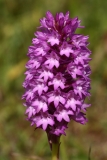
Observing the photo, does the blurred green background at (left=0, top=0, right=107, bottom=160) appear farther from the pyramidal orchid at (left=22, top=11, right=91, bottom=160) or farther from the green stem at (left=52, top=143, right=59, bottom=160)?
the pyramidal orchid at (left=22, top=11, right=91, bottom=160)

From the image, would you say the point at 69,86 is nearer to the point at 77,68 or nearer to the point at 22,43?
the point at 77,68

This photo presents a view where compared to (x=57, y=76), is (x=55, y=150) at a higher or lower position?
lower

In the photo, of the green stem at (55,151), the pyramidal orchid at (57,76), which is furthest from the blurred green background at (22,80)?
the pyramidal orchid at (57,76)

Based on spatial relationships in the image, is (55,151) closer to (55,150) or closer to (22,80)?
(55,150)

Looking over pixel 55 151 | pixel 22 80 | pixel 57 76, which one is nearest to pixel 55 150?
pixel 55 151

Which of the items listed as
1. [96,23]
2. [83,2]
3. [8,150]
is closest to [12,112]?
[8,150]

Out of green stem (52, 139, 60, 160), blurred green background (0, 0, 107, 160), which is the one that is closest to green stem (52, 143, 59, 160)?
green stem (52, 139, 60, 160)

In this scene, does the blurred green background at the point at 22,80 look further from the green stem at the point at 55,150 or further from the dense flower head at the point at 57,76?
the dense flower head at the point at 57,76
